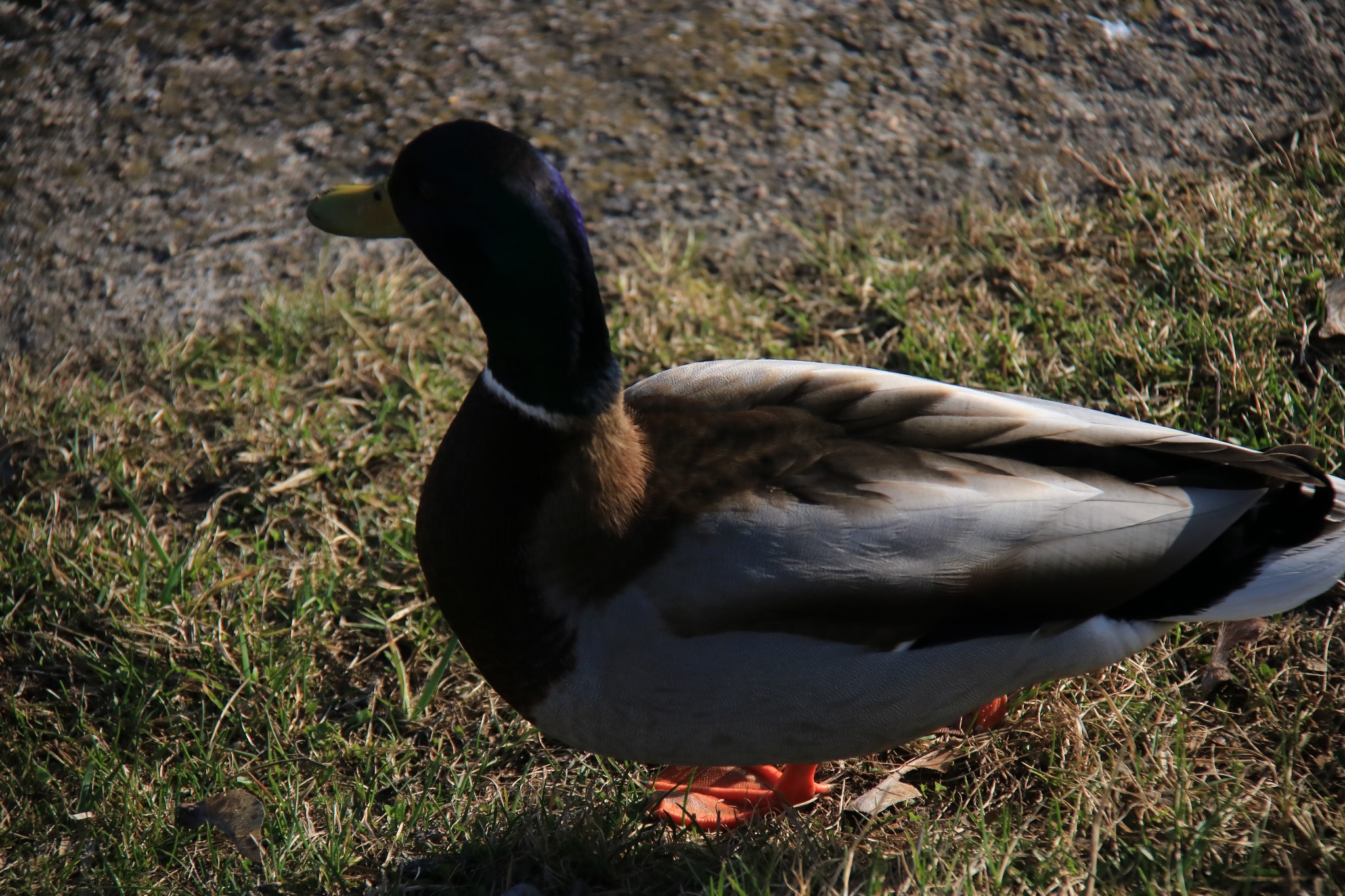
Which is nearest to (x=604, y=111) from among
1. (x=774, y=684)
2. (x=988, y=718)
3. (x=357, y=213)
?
(x=357, y=213)

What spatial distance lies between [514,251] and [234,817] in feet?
4.32

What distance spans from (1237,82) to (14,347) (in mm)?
4156

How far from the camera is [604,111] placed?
416 centimetres

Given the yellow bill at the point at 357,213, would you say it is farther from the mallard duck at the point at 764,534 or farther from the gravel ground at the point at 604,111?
the gravel ground at the point at 604,111

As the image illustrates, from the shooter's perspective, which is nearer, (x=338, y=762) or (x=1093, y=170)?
(x=338, y=762)

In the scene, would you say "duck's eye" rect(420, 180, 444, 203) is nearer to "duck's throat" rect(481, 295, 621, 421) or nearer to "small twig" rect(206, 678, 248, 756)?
A: "duck's throat" rect(481, 295, 621, 421)

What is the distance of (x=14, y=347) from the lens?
11.5 feet

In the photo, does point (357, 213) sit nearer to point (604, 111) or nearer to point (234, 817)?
point (234, 817)

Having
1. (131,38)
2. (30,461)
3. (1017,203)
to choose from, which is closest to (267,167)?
(131,38)

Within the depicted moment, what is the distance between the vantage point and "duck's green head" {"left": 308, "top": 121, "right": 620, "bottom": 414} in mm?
1888

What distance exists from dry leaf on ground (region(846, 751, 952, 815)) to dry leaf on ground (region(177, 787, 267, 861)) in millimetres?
1201

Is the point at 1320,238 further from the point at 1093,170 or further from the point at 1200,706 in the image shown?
the point at 1200,706

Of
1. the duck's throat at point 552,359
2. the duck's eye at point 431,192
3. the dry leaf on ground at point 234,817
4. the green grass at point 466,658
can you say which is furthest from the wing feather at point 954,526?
the dry leaf on ground at point 234,817

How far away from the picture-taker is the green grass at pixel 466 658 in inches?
85.2
